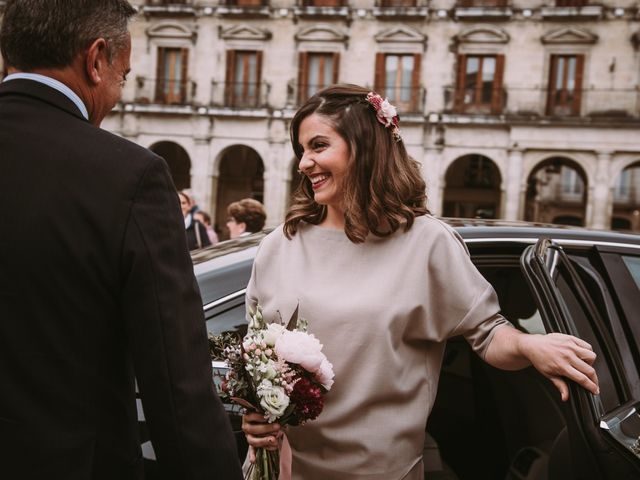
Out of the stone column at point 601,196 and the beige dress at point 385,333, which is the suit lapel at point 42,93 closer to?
the beige dress at point 385,333

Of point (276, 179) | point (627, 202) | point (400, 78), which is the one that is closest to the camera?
point (400, 78)

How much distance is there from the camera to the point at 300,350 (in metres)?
1.68

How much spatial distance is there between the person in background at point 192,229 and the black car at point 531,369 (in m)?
→ 5.04

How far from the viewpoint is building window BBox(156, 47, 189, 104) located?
22781mm

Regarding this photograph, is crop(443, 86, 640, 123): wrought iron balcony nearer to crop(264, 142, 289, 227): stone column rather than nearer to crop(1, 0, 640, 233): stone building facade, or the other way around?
crop(1, 0, 640, 233): stone building facade

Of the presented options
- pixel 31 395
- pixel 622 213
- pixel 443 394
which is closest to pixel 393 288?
pixel 31 395

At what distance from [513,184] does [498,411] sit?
62.9 ft

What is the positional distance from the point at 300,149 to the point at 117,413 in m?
1.24

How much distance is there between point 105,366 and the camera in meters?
1.28

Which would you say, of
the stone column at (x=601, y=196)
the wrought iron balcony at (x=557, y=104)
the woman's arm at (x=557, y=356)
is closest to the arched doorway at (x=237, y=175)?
the wrought iron balcony at (x=557, y=104)

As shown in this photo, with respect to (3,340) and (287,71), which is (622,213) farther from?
(3,340)

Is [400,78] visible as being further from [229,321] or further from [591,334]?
[591,334]

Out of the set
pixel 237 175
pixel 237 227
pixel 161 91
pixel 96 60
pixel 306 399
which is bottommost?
pixel 306 399

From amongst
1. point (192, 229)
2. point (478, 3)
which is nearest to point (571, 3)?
point (478, 3)
